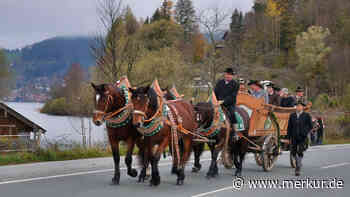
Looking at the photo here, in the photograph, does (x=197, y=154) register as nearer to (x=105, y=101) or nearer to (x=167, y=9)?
(x=105, y=101)

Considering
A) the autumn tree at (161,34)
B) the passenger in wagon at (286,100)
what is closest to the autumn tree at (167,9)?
the autumn tree at (161,34)

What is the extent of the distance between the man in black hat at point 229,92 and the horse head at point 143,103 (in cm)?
278

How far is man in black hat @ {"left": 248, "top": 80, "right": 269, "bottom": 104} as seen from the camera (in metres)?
13.9

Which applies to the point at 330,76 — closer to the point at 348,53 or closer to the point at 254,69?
the point at 348,53

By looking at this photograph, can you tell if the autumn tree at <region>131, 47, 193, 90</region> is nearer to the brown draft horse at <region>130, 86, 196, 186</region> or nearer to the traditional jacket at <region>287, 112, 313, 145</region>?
the traditional jacket at <region>287, 112, 313, 145</region>

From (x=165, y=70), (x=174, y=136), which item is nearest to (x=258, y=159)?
(x=174, y=136)

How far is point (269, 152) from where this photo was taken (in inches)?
530

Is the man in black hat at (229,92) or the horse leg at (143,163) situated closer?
the horse leg at (143,163)

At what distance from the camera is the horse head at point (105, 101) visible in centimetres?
951

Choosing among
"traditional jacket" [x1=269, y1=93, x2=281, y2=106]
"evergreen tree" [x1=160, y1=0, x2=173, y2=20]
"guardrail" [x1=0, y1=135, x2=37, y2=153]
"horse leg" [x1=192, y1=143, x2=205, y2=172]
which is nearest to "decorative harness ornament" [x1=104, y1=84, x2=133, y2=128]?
"horse leg" [x1=192, y1=143, x2=205, y2=172]

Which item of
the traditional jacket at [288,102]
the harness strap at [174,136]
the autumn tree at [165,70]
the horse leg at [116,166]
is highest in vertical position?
the autumn tree at [165,70]

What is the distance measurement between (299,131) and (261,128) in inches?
47.7

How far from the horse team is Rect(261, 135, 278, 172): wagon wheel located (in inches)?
98.4

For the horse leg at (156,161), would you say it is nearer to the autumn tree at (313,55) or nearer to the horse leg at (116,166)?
the horse leg at (116,166)
